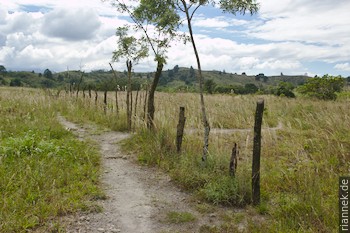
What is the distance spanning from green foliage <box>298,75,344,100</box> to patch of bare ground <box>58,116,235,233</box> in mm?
17592

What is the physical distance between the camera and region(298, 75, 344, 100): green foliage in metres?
20.0

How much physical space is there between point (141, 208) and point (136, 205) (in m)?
0.15

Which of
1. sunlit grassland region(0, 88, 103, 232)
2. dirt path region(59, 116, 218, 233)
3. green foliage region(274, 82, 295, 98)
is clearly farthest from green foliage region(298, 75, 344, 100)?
sunlit grassland region(0, 88, 103, 232)

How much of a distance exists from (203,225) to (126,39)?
23.7 ft

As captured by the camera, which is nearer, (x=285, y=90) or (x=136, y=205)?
(x=136, y=205)

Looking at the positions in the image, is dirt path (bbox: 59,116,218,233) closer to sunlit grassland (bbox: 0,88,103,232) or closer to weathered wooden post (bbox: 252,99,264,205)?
sunlit grassland (bbox: 0,88,103,232)

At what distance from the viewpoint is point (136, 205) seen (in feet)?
16.4

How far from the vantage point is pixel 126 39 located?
984 cm

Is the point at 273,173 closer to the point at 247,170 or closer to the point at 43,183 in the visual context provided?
the point at 247,170

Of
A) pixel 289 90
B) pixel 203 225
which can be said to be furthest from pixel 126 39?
pixel 289 90

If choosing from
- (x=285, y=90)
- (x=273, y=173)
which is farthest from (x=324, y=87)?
(x=273, y=173)

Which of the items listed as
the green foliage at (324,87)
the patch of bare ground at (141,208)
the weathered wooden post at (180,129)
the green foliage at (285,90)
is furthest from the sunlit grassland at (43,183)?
the green foliage at (285,90)

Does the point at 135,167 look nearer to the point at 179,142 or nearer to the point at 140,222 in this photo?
the point at 179,142

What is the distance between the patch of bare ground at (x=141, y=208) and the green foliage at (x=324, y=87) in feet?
57.7
